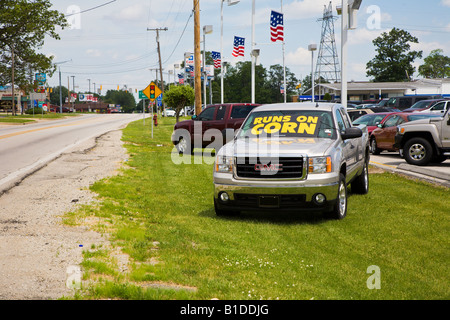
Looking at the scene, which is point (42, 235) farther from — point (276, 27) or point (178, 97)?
point (178, 97)

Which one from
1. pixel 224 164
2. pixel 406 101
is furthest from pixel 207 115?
pixel 406 101

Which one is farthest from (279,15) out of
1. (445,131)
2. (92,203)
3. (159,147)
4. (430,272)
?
(430,272)

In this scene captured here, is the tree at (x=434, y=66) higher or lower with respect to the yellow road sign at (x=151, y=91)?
higher

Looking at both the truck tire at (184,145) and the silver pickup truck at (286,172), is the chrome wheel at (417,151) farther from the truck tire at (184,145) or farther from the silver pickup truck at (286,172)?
the truck tire at (184,145)

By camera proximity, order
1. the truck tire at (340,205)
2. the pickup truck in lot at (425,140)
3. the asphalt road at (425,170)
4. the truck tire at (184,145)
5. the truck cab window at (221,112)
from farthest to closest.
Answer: the truck tire at (184,145) → the truck cab window at (221,112) → the pickup truck in lot at (425,140) → the asphalt road at (425,170) → the truck tire at (340,205)

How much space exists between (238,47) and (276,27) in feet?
18.5

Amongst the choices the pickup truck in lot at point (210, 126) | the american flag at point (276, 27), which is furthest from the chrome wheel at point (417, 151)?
the american flag at point (276, 27)

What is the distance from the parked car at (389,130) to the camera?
62.4ft

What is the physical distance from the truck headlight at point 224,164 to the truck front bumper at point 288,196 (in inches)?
12.8

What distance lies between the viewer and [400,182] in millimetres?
12086

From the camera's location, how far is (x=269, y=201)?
784cm

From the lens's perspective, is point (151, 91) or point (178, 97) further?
point (178, 97)
